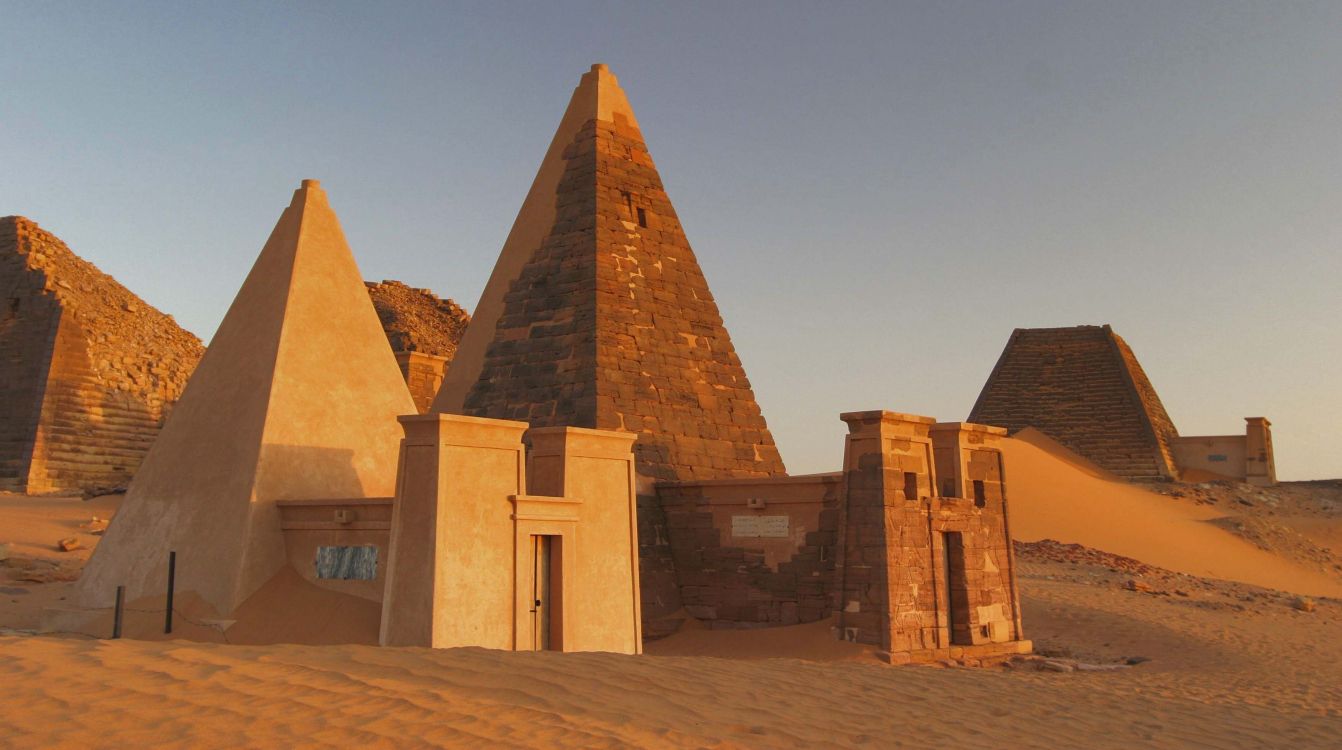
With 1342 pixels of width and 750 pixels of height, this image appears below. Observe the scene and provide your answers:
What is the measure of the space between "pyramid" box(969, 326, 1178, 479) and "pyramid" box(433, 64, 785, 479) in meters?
23.3

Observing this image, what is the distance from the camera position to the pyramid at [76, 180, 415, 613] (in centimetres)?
1119

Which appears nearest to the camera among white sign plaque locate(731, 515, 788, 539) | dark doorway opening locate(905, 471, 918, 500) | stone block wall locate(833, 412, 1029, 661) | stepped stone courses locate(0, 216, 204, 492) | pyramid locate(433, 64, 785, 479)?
stone block wall locate(833, 412, 1029, 661)

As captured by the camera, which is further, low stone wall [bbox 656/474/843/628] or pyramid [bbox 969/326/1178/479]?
pyramid [bbox 969/326/1178/479]

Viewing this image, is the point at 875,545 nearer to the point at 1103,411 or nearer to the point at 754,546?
the point at 754,546

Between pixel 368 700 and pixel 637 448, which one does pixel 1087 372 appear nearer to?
pixel 637 448

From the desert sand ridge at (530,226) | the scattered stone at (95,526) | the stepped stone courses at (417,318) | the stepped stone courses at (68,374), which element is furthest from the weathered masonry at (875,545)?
the stepped stone courses at (68,374)

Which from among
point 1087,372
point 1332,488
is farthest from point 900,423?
point 1332,488

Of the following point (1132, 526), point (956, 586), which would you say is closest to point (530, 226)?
point (956, 586)

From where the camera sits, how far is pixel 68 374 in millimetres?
27828

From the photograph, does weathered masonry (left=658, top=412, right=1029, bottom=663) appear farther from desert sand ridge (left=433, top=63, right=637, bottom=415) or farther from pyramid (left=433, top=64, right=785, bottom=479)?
desert sand ridge (left=433, top=63, right=637, bottom=415)

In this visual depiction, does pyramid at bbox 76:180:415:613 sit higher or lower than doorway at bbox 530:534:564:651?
higher

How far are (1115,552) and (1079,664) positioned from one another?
14754mm

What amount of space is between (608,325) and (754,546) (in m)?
Answer: 3.46

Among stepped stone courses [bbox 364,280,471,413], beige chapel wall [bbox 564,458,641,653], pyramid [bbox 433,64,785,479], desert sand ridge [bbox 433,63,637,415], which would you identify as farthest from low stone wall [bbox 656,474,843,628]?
stepped stone courses [bbox 364,280,471,413]
